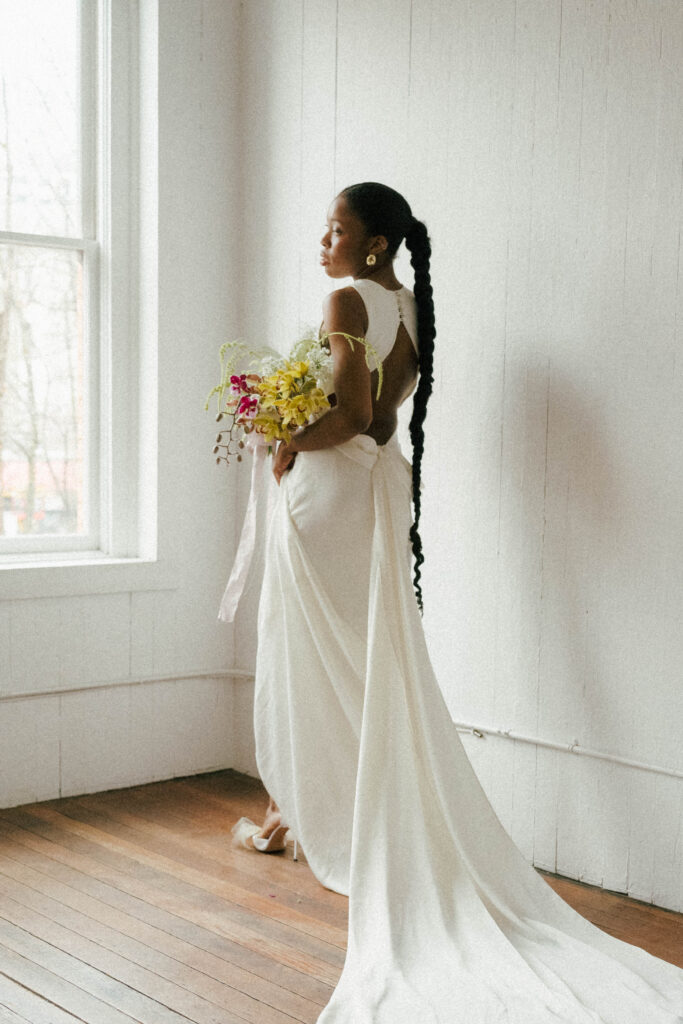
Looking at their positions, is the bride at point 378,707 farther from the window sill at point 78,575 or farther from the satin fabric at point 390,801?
the window sill at point 78,575

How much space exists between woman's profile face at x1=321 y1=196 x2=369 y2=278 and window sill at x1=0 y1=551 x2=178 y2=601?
1458mm

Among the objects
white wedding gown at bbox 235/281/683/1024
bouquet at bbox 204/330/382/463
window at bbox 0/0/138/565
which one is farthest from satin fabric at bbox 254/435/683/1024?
window at bbox 0/0/138/565

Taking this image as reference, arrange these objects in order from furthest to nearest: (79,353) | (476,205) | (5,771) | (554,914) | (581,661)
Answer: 1. (79,353)
2. (5,771)
3. (476,205)
4. (581,661)
5. (554,914)

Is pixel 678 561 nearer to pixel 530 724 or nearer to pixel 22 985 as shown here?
pixel 530 724

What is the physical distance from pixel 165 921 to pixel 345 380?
1449 mm

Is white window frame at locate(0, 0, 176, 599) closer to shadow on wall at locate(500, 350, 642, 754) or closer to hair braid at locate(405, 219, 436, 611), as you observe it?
hair braid at locate(405, 219, 436, 611)

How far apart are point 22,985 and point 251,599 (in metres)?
1.97

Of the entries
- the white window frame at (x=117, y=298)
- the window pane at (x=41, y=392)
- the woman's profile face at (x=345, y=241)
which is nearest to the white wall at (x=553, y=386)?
the woman's profile face at (x=345, y=241)

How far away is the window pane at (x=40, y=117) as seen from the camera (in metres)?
3.94

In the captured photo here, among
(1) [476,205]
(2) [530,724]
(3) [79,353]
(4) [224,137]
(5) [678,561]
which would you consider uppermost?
(4) [224,137]

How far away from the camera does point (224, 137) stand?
14.1 ft

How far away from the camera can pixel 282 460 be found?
3.24 m

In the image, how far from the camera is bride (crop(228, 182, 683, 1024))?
2611 mm

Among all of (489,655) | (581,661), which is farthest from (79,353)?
(581,661)
